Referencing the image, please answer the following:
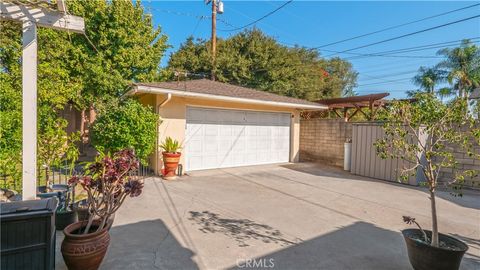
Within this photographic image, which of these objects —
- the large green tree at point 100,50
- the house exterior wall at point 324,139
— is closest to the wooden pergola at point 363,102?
the house exterior wall at point 324,139

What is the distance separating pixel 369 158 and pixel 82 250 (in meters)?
8.26

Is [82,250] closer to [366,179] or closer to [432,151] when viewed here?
[432,151]

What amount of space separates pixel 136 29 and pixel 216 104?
702 cm

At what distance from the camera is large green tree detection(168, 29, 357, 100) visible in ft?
55.8

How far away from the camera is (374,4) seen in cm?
816

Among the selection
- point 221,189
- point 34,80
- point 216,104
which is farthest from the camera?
point 216,104

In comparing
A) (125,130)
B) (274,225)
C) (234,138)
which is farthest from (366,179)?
(125,130)

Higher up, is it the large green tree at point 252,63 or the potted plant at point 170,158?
the large green tree at point 252,63

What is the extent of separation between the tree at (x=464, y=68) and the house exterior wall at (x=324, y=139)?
15.5m

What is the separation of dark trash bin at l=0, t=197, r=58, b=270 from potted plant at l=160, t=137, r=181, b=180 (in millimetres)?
4876

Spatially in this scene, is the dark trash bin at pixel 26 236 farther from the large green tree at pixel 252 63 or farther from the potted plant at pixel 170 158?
the large green tree at pixel 252 63

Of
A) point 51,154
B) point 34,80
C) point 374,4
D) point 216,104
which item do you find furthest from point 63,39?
point 374,4

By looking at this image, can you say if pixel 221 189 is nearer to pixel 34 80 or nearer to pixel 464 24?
pixel 34 80

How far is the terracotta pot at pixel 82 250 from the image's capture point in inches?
94.6
